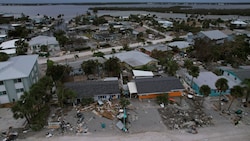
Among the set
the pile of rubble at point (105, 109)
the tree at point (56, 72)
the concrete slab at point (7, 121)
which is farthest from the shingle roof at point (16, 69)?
the pile of rubble at point (105, 109)

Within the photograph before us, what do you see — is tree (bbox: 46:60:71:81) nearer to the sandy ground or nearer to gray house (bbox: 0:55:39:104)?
gray house (bbox: 0:55:39:104)

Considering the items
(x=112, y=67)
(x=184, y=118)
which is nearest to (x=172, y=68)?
(x=112, y=67)

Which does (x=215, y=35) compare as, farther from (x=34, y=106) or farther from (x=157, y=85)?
(x=34, y=106)

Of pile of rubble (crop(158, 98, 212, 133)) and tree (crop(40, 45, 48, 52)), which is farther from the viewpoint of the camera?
tree (crop(40, 45, 48, 52))

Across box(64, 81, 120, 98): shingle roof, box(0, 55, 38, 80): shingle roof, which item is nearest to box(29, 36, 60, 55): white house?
box(0, 55, 38, 80): shingle roof

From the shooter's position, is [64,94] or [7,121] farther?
[64,94]

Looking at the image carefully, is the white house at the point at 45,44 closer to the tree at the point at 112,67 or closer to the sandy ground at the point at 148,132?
the tree at the point at 112,67

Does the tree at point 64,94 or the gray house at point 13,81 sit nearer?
the tree at point 64,94
